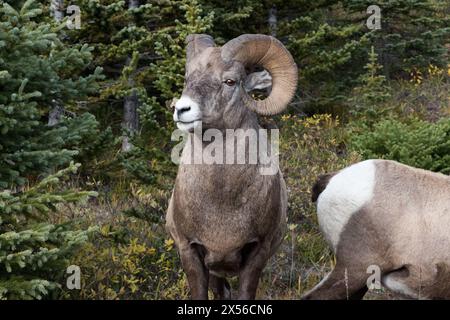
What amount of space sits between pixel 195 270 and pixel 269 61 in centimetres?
162

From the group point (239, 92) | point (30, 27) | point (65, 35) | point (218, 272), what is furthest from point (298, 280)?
point (65, 35)

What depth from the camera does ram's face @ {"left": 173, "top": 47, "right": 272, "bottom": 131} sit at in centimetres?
486

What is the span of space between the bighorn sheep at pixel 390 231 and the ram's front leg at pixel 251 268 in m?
0.53

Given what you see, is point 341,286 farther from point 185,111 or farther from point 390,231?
point 185,111

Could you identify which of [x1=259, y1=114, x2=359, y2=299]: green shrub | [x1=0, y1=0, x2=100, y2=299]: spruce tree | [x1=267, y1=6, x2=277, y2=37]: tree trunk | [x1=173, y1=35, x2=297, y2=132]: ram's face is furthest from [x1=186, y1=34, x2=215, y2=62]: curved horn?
[x1=267, y1=6, x2=277, y2=37]: tree trunk

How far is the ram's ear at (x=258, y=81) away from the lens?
5445 millimetres

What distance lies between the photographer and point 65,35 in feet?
26.9

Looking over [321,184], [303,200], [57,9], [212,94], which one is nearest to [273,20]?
[303,200]

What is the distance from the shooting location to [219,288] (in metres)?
5.86

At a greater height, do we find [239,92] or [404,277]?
[239,92]

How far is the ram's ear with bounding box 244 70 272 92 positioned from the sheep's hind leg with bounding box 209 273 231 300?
151 cm

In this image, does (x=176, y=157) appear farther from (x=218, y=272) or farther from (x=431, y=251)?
(x=431, y=251)

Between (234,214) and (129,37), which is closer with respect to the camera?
(234,214)

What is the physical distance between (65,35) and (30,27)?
2873 millimetres
